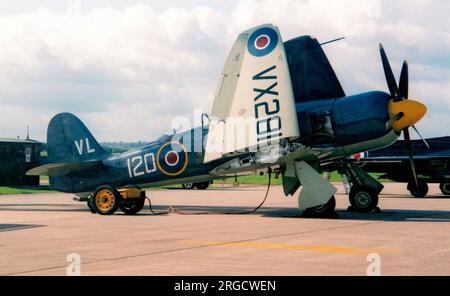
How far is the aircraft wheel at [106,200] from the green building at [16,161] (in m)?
28.0

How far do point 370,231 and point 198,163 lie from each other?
22.9 ft

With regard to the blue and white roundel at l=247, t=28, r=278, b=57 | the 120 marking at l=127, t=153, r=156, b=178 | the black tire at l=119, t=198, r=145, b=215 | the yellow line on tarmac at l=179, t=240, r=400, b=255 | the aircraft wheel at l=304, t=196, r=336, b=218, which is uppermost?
the blue and white roundel at l=247, t=28, r=278, b=57

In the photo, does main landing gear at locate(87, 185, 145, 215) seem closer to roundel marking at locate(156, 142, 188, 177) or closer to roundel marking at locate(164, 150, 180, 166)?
roundel marking at locate(156, 142, 188, 177)

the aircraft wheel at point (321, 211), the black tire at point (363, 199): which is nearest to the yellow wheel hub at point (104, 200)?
the aircraft wheel at point (321, 211)

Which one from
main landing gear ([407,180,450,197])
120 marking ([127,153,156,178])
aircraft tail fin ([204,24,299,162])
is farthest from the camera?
main landing gear ([407,180,450,197])

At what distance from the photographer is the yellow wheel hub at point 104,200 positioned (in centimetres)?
2036

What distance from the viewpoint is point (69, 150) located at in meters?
22.6

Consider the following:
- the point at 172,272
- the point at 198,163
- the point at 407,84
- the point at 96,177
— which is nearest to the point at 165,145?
the point at 198,163

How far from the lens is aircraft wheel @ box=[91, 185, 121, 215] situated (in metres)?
20.3

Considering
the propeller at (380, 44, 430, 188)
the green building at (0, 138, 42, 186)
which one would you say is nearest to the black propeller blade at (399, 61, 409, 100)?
the propeller at (380, 44, 430, 188)

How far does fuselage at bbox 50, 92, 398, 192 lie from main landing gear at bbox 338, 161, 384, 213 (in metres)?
2.36

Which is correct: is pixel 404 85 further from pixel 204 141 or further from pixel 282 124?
pixel 204 141

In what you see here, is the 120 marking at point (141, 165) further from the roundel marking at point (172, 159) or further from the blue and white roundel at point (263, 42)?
the blue and white roundel at point (263, 42)
